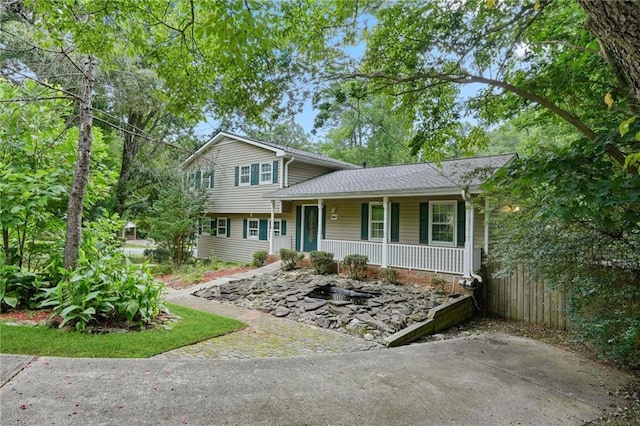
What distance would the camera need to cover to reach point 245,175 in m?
17.0

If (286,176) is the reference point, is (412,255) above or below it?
below

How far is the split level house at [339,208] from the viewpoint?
10.1m

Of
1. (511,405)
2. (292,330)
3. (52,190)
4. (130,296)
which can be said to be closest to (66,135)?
(52,190)

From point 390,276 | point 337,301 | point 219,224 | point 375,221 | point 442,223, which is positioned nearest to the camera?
point 337,301

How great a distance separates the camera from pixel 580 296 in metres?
5.09

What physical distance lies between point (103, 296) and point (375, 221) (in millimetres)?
9502

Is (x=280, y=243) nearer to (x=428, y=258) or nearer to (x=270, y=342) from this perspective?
(x=428, y=258)

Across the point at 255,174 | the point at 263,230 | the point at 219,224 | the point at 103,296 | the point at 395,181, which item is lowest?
the point at 103,296

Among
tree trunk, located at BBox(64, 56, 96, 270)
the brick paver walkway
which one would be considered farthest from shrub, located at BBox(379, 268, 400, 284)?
tree trunk, located at BBox(64, 56, 96, 270)

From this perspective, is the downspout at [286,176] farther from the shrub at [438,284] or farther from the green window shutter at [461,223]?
the shrub at [438,284]

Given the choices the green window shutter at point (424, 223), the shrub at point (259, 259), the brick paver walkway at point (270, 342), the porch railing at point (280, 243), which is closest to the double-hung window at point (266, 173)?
the porch railing at point (280, 243)

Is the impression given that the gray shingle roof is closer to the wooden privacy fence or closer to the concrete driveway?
the wooden privacy fence

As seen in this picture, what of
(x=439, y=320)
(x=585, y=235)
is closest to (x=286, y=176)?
(x=439, y=320)

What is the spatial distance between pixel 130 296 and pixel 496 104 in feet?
24.8
